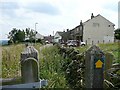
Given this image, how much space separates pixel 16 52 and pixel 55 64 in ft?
5.12

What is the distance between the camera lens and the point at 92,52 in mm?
3346

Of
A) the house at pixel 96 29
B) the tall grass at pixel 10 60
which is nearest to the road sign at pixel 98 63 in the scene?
the tall grass at pixel 10 60

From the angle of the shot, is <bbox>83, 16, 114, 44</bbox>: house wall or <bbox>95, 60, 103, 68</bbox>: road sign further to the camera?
<bbox>83, 16, 114, 44</bbox>: house wall

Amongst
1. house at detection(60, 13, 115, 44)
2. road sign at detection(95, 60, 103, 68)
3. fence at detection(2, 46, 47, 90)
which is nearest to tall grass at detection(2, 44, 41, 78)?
fence at detection(2, 46, 47, 90)

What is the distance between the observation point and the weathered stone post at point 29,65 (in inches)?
140

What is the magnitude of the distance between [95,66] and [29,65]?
943 mm

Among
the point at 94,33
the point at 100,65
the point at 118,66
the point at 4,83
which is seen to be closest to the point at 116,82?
the point at 118,66

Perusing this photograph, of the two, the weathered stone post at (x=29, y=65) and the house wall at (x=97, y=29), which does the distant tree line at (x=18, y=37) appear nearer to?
the weathered stone post at (x=29, y=65)

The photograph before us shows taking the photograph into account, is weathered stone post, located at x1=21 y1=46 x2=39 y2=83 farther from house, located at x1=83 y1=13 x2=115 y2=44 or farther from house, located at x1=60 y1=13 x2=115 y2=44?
house, located at x1=83 y1=13 x2=115 y2=44

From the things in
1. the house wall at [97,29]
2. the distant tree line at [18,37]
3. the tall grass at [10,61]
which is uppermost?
the house wall at [97,29]

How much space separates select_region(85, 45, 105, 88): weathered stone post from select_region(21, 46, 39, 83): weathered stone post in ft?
2.44

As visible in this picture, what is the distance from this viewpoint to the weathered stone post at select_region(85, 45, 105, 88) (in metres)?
3.31

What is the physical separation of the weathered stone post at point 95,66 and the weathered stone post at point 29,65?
743 mm

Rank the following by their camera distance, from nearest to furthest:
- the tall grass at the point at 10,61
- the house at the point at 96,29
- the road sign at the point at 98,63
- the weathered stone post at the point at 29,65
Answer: the road sign at the point at 98,63
the weathered stone post at the point at 29,65
the tall grass at the point at 10,61
the house at the point at 96,29
